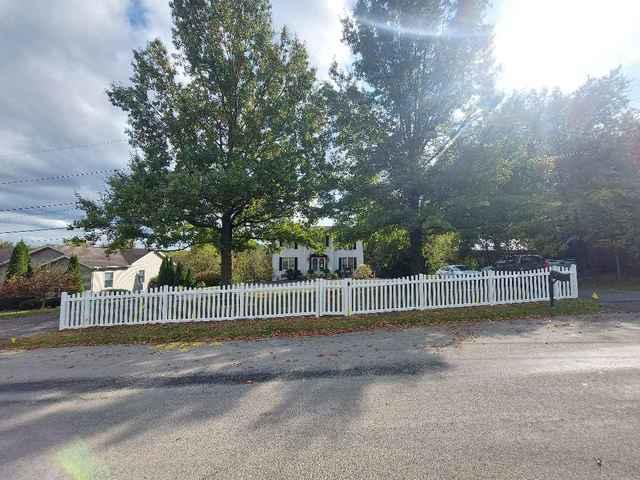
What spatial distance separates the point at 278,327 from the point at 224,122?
8.07 meters

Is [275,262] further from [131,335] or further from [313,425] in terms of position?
[313,425]

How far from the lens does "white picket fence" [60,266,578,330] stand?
849cm

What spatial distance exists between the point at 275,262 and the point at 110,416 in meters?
28.6

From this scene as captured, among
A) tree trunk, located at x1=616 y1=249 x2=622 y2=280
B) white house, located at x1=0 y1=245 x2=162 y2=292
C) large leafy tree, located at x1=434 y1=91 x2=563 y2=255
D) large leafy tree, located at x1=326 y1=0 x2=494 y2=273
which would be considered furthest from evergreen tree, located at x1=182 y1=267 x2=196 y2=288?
tree trunk, located at x1=616 y1=249 x2=622 y2=280

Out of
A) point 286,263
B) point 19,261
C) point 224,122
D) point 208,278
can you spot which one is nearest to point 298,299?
point 224,122

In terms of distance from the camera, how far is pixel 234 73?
1085 cm

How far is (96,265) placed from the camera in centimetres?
2297

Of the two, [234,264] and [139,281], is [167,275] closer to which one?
[234,264]

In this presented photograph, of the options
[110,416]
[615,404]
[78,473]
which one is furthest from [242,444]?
[615,404]

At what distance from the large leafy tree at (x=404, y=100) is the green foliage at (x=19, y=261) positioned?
2133 centimetres

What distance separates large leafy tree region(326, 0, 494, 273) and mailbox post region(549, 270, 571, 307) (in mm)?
3884

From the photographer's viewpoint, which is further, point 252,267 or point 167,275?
point 252,267

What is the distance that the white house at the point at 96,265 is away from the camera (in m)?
22.2

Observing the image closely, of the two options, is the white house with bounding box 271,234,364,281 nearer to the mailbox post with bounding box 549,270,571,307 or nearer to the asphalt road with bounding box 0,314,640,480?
the mailbox post with bounding box 549,270,571,307
